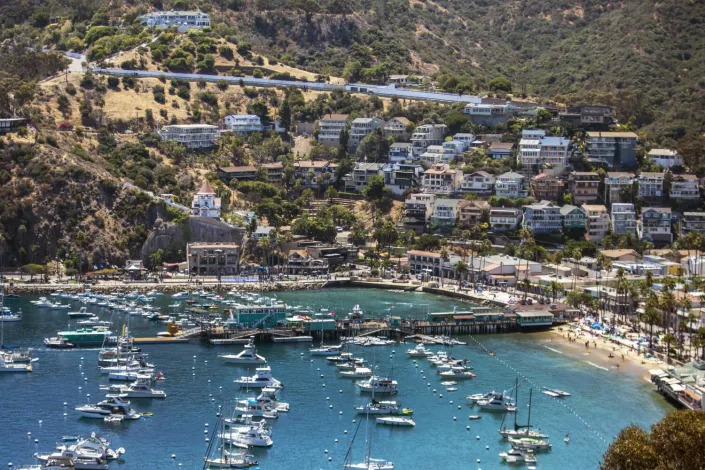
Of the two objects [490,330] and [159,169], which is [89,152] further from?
[490,330]

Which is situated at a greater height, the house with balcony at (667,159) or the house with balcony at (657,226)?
the house with balcony at (667,159)

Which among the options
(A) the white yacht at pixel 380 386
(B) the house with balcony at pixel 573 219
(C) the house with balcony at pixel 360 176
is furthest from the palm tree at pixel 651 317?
(C) the house with balcony at pixel 360 176

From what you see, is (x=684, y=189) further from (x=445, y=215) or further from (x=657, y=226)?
(x=445, y=215)

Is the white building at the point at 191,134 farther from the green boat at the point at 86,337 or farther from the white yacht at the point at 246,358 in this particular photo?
the white yacht at the point at 246,358

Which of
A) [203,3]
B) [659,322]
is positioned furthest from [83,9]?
[659,322]

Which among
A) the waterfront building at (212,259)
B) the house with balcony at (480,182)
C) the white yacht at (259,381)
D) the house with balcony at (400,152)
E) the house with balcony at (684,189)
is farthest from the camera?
the house with balcony at (400,152)

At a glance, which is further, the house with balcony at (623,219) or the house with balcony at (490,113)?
the house with balcony at (490,113)
